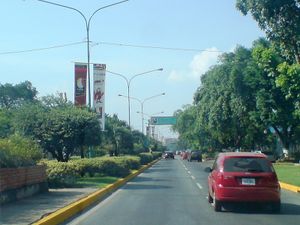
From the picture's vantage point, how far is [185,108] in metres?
116

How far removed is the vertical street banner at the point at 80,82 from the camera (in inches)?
1289

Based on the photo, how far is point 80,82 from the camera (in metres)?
32.8

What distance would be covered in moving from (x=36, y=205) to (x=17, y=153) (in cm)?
304

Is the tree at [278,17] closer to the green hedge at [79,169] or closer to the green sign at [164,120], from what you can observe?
the green hedge at [79,169]

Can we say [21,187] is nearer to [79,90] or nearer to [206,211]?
[206,211]

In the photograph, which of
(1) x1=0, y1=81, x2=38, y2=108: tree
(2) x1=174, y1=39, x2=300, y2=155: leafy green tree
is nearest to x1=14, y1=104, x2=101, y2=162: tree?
(2) x1=174, y1=39, x2=300, y2=155: leafy green tree

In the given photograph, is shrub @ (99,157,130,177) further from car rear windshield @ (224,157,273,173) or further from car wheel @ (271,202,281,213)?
car wheel @ (271,202,281,213)

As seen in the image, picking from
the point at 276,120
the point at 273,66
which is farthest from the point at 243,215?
the point at 276,120

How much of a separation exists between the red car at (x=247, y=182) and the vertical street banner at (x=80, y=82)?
685 inches

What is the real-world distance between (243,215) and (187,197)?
5.58m

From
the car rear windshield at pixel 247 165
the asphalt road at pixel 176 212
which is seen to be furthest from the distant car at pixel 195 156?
the car rear windshield at pixel 247 165

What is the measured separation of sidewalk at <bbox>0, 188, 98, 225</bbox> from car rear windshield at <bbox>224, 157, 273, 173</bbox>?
15.4 feet

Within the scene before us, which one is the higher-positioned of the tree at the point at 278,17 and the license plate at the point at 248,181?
the tree at the point at 278,17

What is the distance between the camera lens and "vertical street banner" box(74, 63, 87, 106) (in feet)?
107
